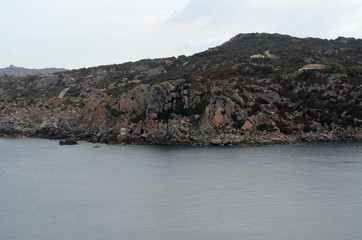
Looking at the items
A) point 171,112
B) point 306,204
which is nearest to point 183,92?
point 171,112

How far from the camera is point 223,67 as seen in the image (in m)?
153

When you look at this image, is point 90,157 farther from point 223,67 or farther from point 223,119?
point 223,67

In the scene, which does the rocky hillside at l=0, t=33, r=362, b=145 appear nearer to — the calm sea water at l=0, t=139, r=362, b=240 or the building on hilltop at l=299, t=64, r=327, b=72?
the building on hilltop at l=299, t=64, r=327, b=72

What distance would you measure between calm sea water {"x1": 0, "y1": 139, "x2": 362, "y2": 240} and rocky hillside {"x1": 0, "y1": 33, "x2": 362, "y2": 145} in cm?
1064

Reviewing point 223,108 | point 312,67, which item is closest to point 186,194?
point 223,108

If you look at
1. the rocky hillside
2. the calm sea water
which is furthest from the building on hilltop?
the calm sea water

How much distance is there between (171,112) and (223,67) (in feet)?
145

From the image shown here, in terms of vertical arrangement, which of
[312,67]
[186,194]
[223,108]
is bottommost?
[186,194]

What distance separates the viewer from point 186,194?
59438 millimetres

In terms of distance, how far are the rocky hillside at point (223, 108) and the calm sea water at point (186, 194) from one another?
10.6 m

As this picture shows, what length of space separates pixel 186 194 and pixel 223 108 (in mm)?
52875

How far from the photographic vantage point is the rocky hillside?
106 m

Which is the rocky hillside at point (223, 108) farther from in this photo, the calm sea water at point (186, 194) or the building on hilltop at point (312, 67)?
the calm sea water at point (186, 194)

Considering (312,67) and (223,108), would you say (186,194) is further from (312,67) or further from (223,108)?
(312,67)
